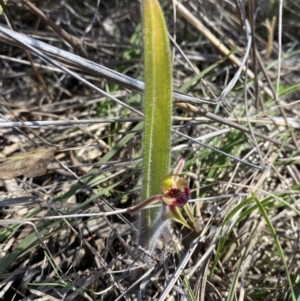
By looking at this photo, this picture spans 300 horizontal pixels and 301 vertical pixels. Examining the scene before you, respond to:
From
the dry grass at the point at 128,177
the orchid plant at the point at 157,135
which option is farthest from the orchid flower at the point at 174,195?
the dry grass at the point at 128,177

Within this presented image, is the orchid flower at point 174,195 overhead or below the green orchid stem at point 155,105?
below

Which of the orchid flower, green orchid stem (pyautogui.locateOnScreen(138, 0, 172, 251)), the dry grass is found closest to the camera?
green orchid stem (pyautogui.locateOnScreen(138, 0, 172, 251))

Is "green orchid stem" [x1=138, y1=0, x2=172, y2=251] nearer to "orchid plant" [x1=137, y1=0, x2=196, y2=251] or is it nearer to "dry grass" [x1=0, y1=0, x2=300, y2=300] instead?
"orchid plant" [x1=137, y1=0, x2=196, y2=251]

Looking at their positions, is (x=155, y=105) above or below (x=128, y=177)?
above

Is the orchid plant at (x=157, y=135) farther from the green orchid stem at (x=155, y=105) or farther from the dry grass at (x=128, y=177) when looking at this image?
the dry grass at (x=128, y=177)

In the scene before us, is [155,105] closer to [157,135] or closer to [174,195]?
[157,135]

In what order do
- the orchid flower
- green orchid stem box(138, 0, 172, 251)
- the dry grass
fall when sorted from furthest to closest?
the dry grass < the orchid flower < green orchid stem box(138, 0, 172, 251)

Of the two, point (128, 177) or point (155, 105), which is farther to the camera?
point (128, 177)

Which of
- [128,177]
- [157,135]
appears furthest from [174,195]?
[128,177]

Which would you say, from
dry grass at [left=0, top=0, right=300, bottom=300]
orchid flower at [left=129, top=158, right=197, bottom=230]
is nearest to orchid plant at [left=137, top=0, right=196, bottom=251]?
orchid flower at [left=129, top=158, right=197, bottom=230]

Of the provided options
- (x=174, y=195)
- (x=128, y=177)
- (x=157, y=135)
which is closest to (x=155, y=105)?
(x=157, y=135)
